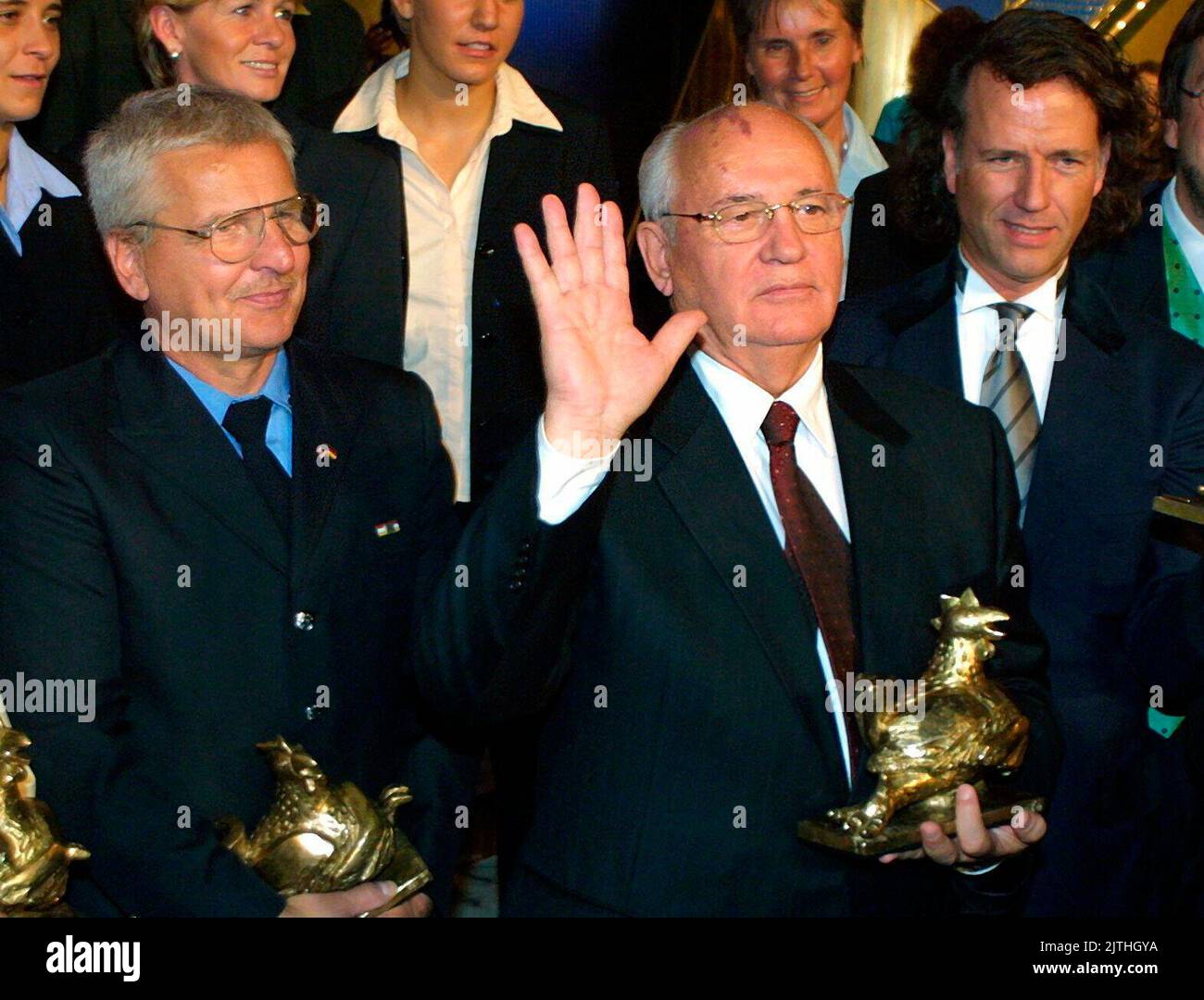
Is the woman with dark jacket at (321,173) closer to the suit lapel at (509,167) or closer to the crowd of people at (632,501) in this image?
the crowd of people at (632,501)

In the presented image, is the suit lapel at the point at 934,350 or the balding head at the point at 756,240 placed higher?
the balding head at the point at 756,240

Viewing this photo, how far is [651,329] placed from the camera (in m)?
3.75

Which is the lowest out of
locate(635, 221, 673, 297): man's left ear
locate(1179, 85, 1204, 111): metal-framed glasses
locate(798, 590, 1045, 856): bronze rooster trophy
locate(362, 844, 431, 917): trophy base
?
locate(362, 844, 431, 917): trophy base

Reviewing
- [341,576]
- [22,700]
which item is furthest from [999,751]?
[22,700]

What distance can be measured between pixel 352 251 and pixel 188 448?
3.09ft

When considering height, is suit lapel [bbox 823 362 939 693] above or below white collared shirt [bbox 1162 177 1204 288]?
below

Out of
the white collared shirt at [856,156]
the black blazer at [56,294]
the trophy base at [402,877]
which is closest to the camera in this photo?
the trophy base at [402,877]

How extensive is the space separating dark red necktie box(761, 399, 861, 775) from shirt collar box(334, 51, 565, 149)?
1.34 metres

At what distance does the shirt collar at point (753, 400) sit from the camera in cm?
235

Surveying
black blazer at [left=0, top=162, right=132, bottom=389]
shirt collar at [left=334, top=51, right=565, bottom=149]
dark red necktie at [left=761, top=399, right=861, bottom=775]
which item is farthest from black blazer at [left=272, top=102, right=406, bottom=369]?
dark red necktie at [left=761, top=399, right=861, bottom=775]

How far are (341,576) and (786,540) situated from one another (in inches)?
25.5

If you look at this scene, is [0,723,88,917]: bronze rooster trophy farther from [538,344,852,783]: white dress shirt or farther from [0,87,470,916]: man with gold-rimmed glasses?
[538,344,852,783]: white dress shirt

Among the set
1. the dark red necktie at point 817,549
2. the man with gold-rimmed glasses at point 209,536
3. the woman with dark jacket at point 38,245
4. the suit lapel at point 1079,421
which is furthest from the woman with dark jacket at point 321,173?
the suit lapel at point 1079,421

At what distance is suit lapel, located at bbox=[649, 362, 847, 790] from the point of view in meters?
2.19
